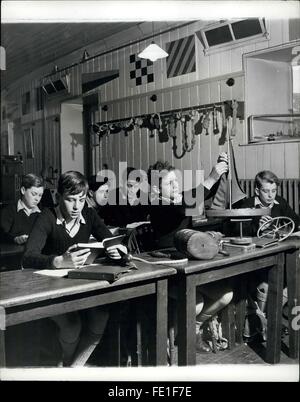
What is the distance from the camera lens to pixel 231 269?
8.59 ft

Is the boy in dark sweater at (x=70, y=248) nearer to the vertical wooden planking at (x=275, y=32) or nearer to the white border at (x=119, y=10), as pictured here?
the white border at (x=119, y=10)

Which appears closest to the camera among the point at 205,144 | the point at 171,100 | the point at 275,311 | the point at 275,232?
the point at 275,311

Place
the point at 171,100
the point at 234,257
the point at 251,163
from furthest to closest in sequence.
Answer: the point at 171,100 → the point at 251,163 → the point at 234,257

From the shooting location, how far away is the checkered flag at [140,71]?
20.4ft

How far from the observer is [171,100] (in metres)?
5.96

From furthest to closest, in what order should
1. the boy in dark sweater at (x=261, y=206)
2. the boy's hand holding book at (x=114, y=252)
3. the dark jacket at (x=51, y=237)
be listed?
1. the boy in dark sweater at (x=261, y=206)
2. the dark jacket at (x=51, y=237)
3. the boy's hand holding book at (x=114, y=252)

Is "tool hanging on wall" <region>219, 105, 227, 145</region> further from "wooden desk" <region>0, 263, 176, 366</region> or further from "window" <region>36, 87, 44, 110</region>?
"window" <region>36, 87, 44, 110</region>

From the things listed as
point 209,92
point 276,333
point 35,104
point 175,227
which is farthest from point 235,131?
point 35,104

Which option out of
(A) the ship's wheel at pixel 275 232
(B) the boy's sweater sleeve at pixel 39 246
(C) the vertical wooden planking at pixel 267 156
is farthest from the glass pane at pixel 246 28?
(B) the boy's sweater sleeve at pixel 39 246

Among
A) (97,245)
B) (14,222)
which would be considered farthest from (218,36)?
(97,245)

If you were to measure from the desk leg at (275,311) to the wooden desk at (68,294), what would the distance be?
1.00 meters

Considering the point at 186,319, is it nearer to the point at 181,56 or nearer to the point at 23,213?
the point at 23,213

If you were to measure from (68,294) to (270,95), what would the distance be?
4.04m

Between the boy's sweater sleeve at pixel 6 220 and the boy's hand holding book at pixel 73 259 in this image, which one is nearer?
the boy's hand holding book at pixel 73 259
